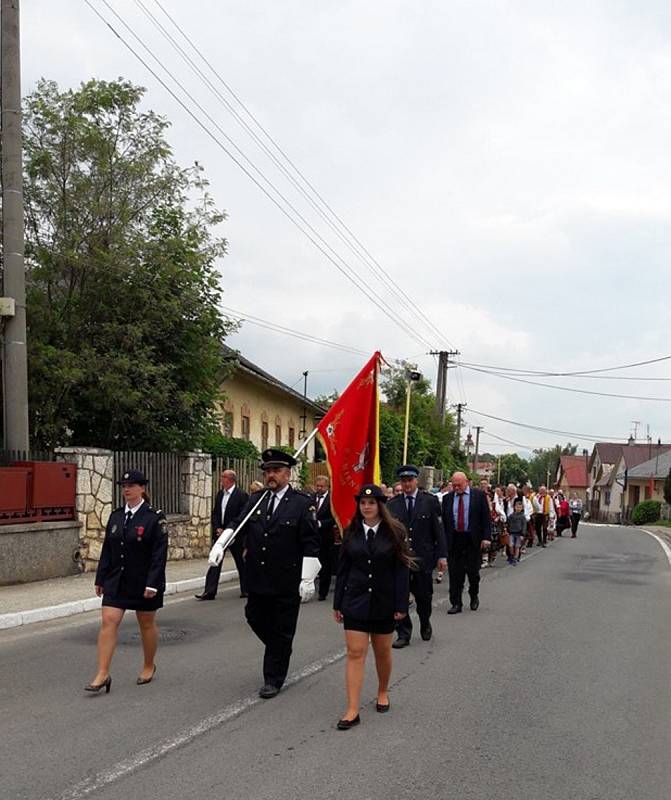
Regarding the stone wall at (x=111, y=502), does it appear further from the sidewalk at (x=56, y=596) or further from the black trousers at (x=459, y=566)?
the black trousers at (x=459, y=566)

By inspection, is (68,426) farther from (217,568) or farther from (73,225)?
(217,568)

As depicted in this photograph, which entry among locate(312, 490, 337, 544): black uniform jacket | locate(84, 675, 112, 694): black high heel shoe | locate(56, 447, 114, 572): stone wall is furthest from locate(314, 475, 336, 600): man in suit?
locate(84, 675, 112, 694): black high heel shoe

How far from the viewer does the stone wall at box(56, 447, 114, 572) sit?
46.3 ft

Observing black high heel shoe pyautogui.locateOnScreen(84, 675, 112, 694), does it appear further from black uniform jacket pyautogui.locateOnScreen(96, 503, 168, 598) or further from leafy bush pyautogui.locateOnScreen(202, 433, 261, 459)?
leafy bush pyautogui.locateOnScreen(202, 433, 261, 459)

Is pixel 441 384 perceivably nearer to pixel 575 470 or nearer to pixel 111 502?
pixel 111 502

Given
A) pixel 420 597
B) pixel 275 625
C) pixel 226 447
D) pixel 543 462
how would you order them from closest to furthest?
pixel 275 625
pixel 420 597
pixel 226 447
pixel 543 462

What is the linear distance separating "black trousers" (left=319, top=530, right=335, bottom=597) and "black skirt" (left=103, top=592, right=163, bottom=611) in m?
5.81

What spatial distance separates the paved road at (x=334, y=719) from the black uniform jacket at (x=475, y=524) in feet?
4.31

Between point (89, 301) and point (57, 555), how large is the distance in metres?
5.09

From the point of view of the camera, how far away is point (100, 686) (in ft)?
22.5

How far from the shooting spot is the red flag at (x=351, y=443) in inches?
417

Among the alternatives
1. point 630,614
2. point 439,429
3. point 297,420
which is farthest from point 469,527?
point 439,429

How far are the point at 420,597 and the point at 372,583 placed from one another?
329cm

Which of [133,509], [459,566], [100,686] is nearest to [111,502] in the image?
[459,566]
